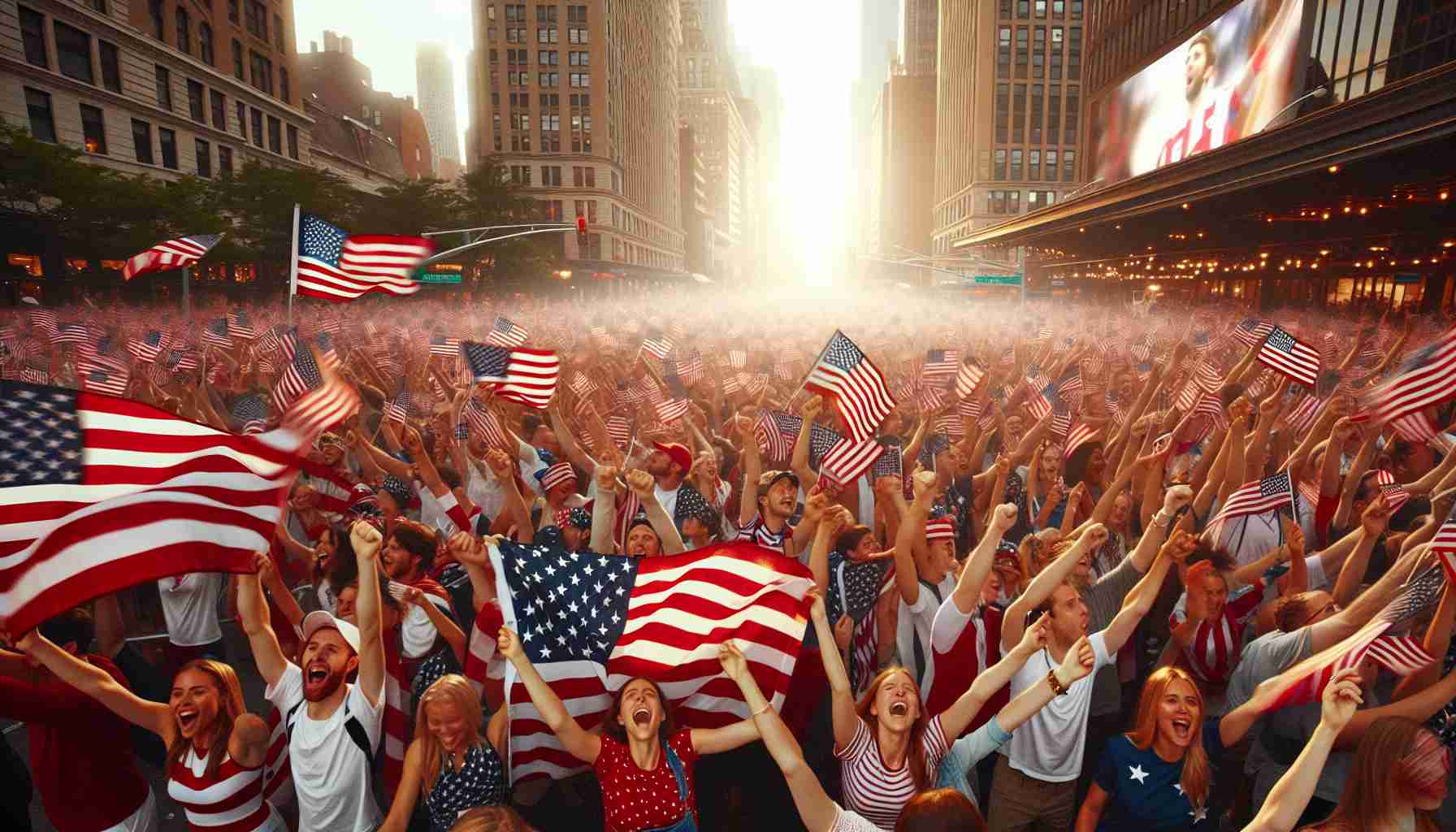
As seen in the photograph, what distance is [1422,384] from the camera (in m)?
5.47

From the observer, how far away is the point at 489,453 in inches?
234

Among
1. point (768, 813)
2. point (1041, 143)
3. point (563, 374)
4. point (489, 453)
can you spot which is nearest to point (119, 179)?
point (563, 374)

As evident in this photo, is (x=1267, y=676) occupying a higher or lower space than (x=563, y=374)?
lower

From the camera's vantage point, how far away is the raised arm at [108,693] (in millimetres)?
3406

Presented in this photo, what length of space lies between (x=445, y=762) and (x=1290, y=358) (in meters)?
9.77

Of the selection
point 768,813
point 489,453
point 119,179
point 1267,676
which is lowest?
point 768,813

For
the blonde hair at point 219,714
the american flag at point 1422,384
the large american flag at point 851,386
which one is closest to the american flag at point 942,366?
the large american flag at point 851,386

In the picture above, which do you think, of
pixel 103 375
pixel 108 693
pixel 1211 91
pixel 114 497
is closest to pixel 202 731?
pixel 108 693

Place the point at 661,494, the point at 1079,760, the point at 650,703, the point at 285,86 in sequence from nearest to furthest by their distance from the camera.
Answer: the point at 650,703 < the point at 1079,760 < the point at 661,494 < the point at 285,86

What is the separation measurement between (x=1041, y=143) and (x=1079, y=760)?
100 metres

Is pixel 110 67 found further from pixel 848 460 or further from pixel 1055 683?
pixel 1055 683

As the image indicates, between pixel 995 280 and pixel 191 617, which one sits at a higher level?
pixel 995 280

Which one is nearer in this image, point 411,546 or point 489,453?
point 411,546

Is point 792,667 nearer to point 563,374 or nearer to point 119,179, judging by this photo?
point 563,374
